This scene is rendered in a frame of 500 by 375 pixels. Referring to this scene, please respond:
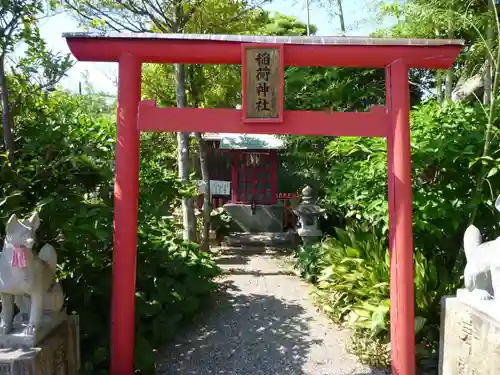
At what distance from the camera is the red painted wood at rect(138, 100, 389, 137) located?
367 centimetres

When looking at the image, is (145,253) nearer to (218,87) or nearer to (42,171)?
(42,171)

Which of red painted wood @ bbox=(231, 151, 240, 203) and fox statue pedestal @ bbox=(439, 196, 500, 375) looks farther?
red painted wood @ bbox=(231, 151, 240, 203)

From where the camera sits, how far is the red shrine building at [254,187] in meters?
10.6

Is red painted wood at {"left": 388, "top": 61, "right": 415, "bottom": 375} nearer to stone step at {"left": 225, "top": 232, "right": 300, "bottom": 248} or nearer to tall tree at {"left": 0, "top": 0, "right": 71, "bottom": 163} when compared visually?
tall tree at {"left": 0, "top": 0, "right": 71, "bottom": 163}

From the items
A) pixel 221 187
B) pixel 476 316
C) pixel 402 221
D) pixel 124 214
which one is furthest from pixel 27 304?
pixel 221 187

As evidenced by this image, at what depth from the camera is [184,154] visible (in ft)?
24.4

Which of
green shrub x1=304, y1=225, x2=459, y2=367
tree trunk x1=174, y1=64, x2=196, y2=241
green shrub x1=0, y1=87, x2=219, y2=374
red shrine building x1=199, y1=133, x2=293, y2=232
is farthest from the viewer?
red shrine building x1=199, y1=133, x2=293, y2=232

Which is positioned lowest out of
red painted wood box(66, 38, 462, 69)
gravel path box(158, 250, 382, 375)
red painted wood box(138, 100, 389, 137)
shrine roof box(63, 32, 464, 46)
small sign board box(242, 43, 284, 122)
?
gravel path box(158, 250, 382, 375)

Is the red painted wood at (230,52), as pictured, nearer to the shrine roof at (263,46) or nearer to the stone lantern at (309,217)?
the shrine roof at (263,46)

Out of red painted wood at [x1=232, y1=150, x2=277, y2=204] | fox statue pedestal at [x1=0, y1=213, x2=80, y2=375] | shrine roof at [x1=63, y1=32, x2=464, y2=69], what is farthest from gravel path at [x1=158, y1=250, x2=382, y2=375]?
red painted wood at [x1=232, y1=150, x2=277, y2=204]

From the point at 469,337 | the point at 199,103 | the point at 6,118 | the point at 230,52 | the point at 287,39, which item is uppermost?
the point at 199,103

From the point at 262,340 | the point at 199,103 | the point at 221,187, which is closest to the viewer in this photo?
the point at 262,340

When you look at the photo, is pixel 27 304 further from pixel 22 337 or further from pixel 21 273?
pixel 21 273

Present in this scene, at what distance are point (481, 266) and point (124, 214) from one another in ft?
10.2
